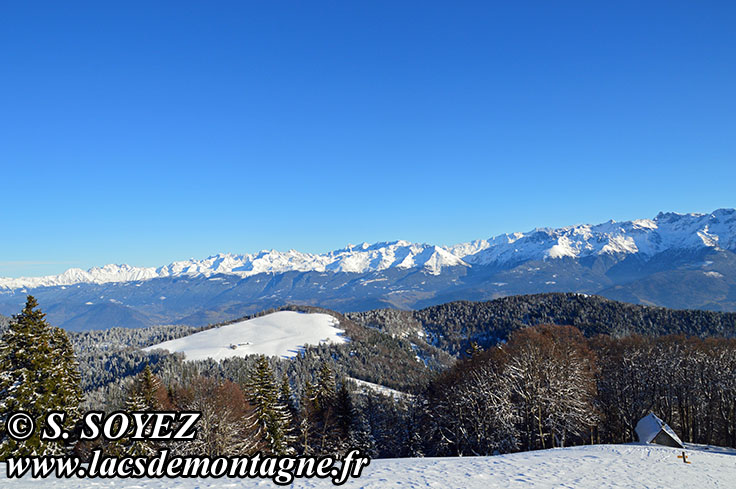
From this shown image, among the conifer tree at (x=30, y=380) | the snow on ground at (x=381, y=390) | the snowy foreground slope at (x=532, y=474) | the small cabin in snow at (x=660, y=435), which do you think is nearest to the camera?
the snowy foreground slope at (x=532, y=474)

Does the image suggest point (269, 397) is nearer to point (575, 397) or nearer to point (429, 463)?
point (429, 463)

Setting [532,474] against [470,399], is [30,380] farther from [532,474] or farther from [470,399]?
[470,399]

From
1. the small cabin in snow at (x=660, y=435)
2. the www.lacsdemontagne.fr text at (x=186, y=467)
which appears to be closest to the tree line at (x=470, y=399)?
the small cabin in snow at (x=660, y=435)

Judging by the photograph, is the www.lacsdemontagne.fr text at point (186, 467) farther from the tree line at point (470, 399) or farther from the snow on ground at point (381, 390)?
the snow on ground at point (381, 390)

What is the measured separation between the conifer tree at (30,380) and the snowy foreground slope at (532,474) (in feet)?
43.2

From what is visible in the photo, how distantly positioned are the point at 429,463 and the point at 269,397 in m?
24.4

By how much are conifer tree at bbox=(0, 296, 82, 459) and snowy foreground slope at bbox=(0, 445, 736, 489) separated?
13.2 metres

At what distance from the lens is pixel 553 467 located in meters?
22.7

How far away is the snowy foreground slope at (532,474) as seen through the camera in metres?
16.5

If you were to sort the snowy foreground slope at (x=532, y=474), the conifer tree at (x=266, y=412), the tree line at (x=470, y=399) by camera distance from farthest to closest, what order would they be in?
1. the conifer tree at (x=266, y=412)
2. the tree line at (x=470, y=399)
3. the snowy foreground slope at (x=532, y=474)

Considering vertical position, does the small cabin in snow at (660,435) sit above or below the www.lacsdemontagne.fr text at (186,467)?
below

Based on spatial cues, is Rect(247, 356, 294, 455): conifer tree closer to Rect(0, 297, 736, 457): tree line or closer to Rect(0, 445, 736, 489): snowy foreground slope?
Rect(0, 297, 736, 457): tree line

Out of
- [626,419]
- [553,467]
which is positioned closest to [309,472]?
[553,467]

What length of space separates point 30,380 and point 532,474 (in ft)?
104
